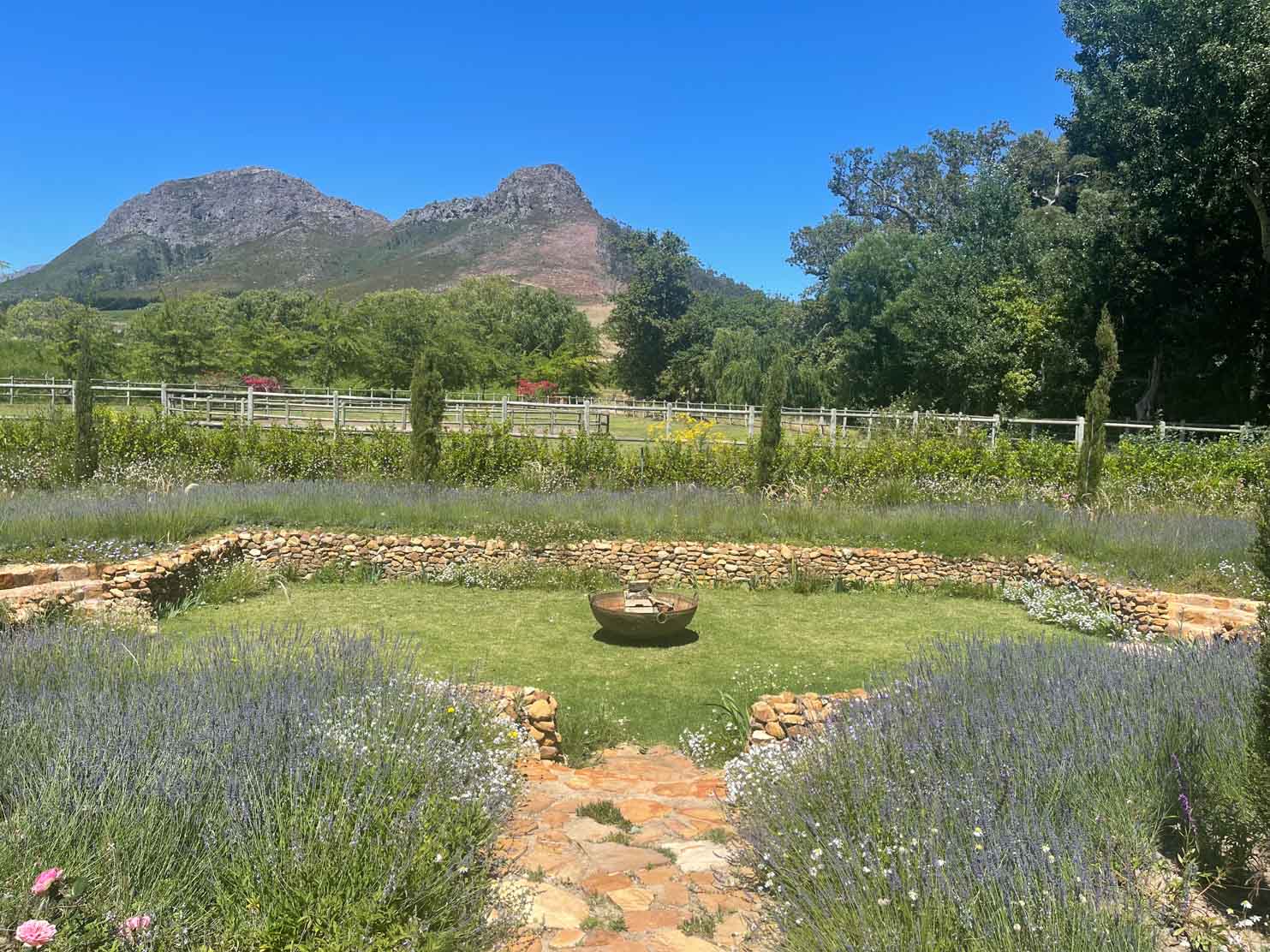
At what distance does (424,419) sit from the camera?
1240cm

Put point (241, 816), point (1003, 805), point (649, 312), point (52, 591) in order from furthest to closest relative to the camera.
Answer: point (649, 312) < point (52, 591) < point (1003, 805) < point (241, 816)

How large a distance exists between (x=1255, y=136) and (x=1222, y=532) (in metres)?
14.1

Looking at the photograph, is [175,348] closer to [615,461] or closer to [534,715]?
[615,461]

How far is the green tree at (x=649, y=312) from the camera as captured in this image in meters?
62.1

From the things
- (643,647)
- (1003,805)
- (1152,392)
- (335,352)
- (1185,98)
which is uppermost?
(1185,98)

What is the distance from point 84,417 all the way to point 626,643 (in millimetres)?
10567

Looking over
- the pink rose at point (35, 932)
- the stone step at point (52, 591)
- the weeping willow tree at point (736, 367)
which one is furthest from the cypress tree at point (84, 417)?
the weeping willow tree at point (736, 367)

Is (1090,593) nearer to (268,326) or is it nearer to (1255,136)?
(1255,136)

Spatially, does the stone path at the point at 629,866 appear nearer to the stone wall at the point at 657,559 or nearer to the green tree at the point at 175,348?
the stone wall at the point at 657,559

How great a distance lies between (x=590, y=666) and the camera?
6.46 metres

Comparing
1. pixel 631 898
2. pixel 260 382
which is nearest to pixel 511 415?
pixel 631 898

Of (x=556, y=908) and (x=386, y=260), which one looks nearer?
(x=556, y=908)

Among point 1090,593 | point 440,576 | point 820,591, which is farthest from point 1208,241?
point 440,576

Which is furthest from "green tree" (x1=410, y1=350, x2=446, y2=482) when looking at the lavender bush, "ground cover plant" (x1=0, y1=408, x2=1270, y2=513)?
the lavender bush
